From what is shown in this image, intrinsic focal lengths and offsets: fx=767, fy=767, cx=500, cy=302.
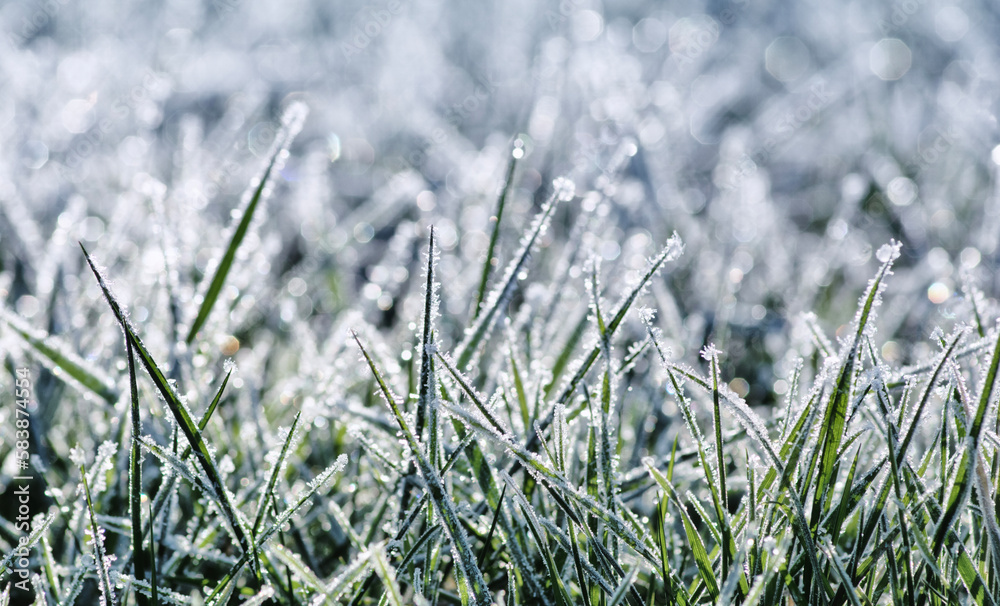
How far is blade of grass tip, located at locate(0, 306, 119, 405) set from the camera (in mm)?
875

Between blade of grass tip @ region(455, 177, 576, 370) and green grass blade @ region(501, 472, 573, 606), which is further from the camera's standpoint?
blade of grass tip @ region(455, 177, 576, 370)

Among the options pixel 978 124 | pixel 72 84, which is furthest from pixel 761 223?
pixel 72 84

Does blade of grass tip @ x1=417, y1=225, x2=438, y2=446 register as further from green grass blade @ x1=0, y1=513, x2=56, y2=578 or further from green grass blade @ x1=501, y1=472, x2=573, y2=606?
green grass blade @ x1=0, y1=513, x2=56, y2=578

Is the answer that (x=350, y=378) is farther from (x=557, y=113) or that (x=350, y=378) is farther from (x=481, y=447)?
(x=557, y=113)

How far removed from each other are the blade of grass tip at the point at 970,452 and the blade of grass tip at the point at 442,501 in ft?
1.12

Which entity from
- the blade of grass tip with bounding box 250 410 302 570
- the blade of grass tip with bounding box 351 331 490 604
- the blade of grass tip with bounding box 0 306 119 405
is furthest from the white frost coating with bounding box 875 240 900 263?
the blade of grass tip with bounding box 0 306 119 405

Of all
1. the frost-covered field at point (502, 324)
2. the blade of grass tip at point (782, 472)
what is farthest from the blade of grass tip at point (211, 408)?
the blade of grass tip at point (782, 472)

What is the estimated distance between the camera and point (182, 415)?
1.95 feet

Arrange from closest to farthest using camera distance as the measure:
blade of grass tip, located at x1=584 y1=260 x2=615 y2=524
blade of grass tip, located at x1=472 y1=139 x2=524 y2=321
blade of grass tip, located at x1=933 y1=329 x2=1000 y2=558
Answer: blade of grass tip, located at x1=933 y1=329 x2=1000 y2=558, blade of grass tip, located at x1=584 y1=260 x2=615 y2=524, blade of grass tip, located at x1=472 y1=139 x2=524 y2=321

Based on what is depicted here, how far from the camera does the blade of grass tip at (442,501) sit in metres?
0.58

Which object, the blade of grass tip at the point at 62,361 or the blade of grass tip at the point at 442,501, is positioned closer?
the blade of grass tip at the point at 442,501

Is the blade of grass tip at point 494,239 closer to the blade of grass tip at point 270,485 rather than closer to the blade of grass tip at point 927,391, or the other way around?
the blade of grass tip at point 270,485

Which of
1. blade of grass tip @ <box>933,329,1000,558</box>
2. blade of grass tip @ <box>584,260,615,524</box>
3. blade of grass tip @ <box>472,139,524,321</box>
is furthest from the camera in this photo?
blade of grass tip @ <box>472,139,524,321</box>

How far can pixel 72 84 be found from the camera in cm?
206
